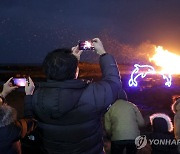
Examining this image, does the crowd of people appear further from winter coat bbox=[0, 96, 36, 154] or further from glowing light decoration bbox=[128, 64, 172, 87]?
glowing light decoration bbox=[128, 64, 172, 87]

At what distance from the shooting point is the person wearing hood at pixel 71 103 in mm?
2732

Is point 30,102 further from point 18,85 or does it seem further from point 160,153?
point 160,153

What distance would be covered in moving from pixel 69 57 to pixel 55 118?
0.61 m

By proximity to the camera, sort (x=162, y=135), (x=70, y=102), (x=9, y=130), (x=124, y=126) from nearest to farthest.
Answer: (x=70, y=102) → (x=9, y=130) → (x=162, y=135) → (x=124, y=126)

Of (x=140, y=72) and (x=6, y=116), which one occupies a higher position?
(x=140, y=72)

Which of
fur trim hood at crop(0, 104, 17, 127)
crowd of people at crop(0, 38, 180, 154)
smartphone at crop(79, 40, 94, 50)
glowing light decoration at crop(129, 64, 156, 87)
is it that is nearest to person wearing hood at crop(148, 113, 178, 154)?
crowd of people at crop(0, 38, 180, 154)

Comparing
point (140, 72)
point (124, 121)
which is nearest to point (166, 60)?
point (140, 72)

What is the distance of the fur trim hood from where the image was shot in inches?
140

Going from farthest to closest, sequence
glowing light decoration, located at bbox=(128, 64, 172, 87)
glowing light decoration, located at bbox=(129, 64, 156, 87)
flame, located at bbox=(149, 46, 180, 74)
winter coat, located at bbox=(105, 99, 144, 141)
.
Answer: flame, located at bbox=(149, 46, 180, 74) < glowing light decoration, located at bbox=(128, 64, 172, 87) < glowing light decoration, located at bbox=(129, 64, 156, 87) < winter coat, located at bbox=(105, 99, 144, 141)

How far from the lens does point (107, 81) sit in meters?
2.81

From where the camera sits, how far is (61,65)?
9.19 ft

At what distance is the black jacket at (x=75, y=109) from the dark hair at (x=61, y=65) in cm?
7

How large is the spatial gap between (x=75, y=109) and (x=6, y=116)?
1.25 meters

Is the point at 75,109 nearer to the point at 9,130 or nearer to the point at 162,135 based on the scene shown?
the point at 9,130
